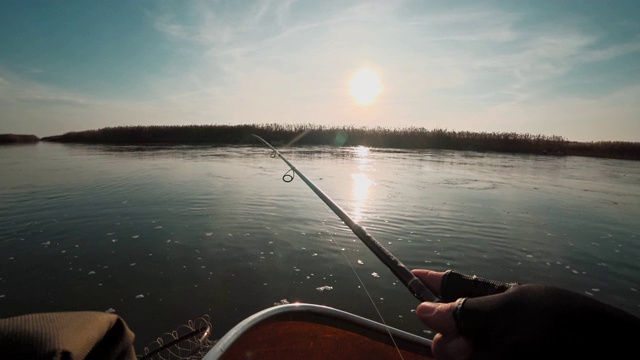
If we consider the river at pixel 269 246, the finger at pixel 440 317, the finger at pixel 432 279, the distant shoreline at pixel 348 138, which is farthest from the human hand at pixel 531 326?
the distant shoreline at pixel 348 138

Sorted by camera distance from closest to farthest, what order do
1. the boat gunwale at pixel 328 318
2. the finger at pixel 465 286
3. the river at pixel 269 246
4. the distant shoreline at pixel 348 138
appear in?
the finger at pixel 465 286
the boat gunwale at pixel 328 318
the river at pixel 269 246
the distant shoreline at pixel 348 138

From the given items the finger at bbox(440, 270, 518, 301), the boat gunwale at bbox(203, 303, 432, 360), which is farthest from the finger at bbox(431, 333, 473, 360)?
the boat gunwale at bbox(203, 303, 432, 360)

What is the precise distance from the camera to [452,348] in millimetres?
1201

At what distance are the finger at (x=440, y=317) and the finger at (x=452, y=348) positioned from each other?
23 mm

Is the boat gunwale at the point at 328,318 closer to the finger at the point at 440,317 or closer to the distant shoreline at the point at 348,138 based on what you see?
the finger at the point at 440,317

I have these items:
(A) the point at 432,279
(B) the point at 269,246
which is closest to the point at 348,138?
(B) the point at 269,246

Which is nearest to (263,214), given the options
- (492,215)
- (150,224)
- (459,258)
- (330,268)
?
(150,224)

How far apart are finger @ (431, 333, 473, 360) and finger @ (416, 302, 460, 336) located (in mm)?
23

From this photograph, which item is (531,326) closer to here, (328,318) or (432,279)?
(432,279)

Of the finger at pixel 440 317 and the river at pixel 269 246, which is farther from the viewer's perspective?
the river at pixel 269 246

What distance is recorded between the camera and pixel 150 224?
7828mm

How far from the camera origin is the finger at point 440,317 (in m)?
1.21

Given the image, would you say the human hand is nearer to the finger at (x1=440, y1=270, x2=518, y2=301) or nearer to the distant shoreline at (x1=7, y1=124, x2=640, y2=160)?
the finger at (x1=440, y1=270, x2=518, y2=301)

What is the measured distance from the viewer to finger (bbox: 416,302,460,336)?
1214 millimetres
